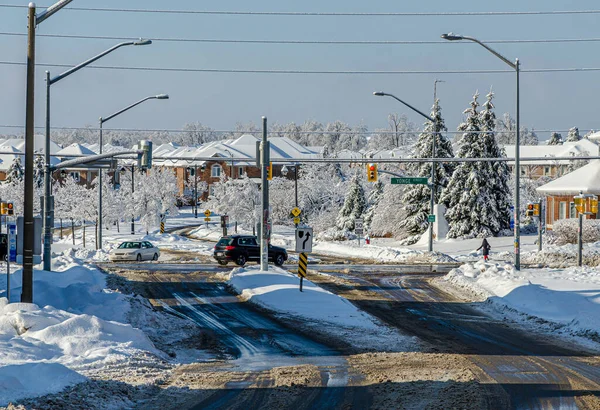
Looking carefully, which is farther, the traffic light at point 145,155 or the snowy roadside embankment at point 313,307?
the traffic light at point 145,155

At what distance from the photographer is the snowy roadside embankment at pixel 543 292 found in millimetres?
22672

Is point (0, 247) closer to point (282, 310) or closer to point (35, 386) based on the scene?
point (282, 310)

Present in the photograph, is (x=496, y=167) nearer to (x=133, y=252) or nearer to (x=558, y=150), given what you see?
(x=133, y=252)

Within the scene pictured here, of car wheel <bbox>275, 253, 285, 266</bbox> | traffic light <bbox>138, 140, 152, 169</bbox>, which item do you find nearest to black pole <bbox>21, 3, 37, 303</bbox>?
traffic light <bbox>138, 140, 152, 169</bbox>

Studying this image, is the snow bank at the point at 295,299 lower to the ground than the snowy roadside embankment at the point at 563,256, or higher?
higher

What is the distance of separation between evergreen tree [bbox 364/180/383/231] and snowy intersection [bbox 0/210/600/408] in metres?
50.7

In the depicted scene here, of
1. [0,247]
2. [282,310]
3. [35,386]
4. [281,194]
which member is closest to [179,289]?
[282,310]

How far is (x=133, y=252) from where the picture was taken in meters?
51.0

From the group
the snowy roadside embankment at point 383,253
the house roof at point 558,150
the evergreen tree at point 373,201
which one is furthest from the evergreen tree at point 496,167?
the house roof at point 558,150

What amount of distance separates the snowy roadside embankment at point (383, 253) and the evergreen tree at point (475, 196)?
30.4 ft

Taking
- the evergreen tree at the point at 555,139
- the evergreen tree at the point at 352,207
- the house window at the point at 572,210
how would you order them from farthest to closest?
1. the evergreen tree at the point at 555,139
2. the evergreen tree at the point at 352,207
3. the house window at the point at 572,210

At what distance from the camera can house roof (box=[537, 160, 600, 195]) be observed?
63.5 metres

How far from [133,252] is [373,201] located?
48.5 m

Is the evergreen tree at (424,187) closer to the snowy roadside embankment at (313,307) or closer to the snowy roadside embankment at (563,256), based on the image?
the snowy roadside embankment at (563,256)
